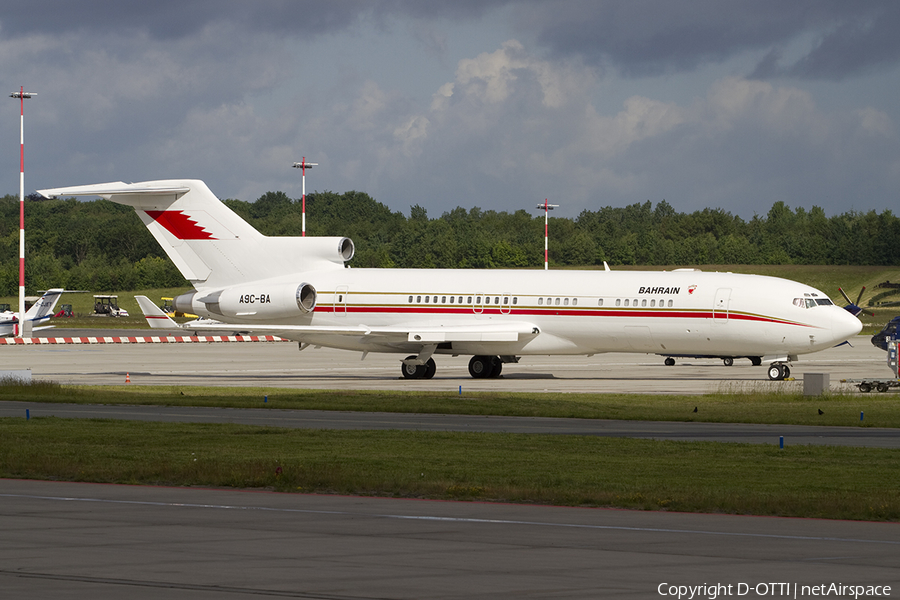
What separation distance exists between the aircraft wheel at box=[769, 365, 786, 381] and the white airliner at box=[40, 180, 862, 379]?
4 centimetres

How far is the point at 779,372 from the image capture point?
43.8 m

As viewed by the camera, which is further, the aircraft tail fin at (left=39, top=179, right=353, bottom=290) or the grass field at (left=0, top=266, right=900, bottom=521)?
the aircraft tail fin at (left=39, top=179, right=353, bottom=290)

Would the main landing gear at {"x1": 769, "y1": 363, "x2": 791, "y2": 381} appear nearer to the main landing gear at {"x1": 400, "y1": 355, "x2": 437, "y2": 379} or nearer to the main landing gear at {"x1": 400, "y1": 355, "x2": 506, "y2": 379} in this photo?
the main landing gear at {"x1": 400, "y1": 355, "x2": 506, "y2": 379}

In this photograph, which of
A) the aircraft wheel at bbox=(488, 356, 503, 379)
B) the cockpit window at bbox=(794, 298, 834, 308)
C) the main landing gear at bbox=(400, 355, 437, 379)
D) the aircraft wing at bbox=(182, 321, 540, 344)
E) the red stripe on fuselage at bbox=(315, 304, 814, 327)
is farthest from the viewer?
the aircraft wheel at bbox=(488, 356, 503, 379)

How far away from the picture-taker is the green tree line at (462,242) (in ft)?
472

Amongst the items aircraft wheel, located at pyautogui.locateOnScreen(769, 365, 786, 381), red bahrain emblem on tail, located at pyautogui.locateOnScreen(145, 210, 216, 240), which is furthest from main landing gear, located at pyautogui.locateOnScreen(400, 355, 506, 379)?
aircraft wheel, located at pyautogui.locateOnScreen(769, 365, 786, 381)

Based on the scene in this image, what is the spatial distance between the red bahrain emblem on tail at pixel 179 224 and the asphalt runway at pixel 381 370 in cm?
561

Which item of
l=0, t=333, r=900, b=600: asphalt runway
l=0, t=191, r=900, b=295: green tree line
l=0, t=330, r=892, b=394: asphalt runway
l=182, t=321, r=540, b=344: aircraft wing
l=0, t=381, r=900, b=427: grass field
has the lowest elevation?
l=0, t=333, r=900, b=600: asphalt runway

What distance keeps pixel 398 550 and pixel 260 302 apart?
35.5 meters

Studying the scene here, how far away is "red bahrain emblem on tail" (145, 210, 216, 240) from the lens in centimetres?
4850

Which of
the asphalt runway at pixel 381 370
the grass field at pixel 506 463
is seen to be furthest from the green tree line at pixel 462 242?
the grass field at pixel 506 463

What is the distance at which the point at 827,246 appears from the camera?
14888cm

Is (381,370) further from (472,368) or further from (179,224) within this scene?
(179,224)

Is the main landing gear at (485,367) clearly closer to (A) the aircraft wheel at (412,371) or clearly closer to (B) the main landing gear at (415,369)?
(B) the main landing gear at (415,369)
